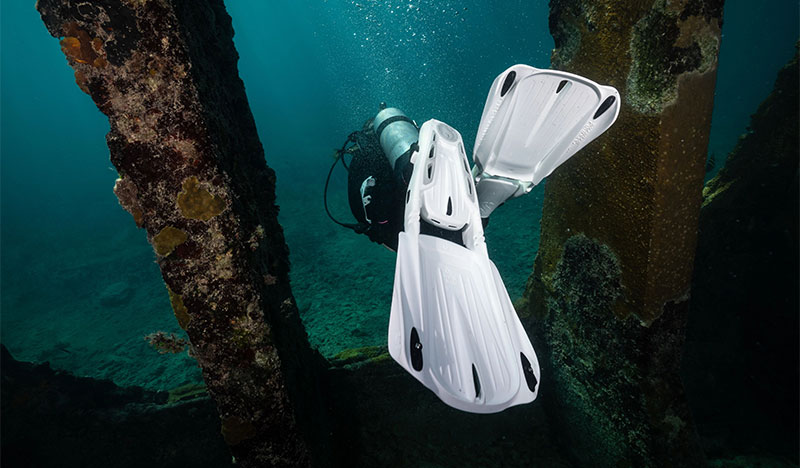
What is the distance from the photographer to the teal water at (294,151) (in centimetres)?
686

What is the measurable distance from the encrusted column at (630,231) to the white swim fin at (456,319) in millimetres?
818

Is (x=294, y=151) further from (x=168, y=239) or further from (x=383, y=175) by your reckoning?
(x=168, y=239)

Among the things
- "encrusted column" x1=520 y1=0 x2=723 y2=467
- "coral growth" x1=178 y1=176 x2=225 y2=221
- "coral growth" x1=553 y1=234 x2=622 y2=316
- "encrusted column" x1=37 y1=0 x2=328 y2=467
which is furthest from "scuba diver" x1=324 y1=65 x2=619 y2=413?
"coral growth" x1=178 y1=176 x2=225 y2=221

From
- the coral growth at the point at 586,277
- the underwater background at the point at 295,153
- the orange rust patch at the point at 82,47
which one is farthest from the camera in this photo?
the underwater background at the point at 295,153

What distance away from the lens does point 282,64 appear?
92125 millimetres

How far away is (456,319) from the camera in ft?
4.65

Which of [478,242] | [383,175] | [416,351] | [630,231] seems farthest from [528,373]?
[383,175]

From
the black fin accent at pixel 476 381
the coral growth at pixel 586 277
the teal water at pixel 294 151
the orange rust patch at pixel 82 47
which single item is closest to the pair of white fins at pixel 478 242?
the black fin accent at pixel 476 381

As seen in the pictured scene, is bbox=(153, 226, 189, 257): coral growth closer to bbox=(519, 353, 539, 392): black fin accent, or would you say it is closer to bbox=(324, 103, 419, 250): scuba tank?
bbox=(519, 353, 539, 392): black fin accent

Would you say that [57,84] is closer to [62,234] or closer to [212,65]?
[62,234]

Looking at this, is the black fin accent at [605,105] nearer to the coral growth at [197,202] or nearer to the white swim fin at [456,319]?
the white swim fin at [456,319]

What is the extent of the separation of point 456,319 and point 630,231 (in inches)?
44.6

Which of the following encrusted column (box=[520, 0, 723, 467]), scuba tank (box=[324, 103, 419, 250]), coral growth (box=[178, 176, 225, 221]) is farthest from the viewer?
scuba tank (box=[324, 103, 419, 250])

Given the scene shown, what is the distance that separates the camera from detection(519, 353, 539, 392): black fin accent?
1313 millimetres
